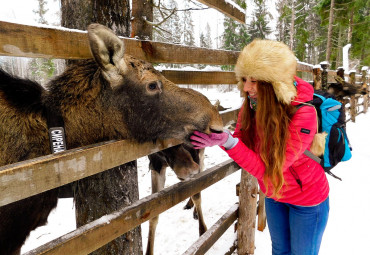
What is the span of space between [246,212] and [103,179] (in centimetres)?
225

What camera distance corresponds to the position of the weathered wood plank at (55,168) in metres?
1.03

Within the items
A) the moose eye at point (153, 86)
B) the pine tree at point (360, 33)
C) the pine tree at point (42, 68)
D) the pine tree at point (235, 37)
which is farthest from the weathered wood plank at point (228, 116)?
the pine tree at point (235, 37)

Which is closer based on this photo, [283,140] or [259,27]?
[283,140]

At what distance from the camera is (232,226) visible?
4.46 m

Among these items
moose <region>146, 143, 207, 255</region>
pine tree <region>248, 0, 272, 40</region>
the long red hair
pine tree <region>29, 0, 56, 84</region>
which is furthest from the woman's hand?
pine tree <region>248, 0, 272, 40</region>

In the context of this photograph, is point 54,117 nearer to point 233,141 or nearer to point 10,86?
point 10,86

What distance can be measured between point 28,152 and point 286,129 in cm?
194

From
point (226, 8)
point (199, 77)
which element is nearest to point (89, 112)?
point (199, 77)

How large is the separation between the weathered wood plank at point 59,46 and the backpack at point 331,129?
4.32 feet

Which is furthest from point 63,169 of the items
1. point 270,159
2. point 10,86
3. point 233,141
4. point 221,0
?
point 221,0

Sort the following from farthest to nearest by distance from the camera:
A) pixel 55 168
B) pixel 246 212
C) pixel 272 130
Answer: pixel 246 212, pixel 272 130, pixel 55 168

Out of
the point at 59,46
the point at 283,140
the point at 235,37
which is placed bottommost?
the point at 283,140

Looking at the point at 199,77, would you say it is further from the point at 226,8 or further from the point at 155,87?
the point at 155,87

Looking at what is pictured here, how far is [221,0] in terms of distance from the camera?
2.84m
